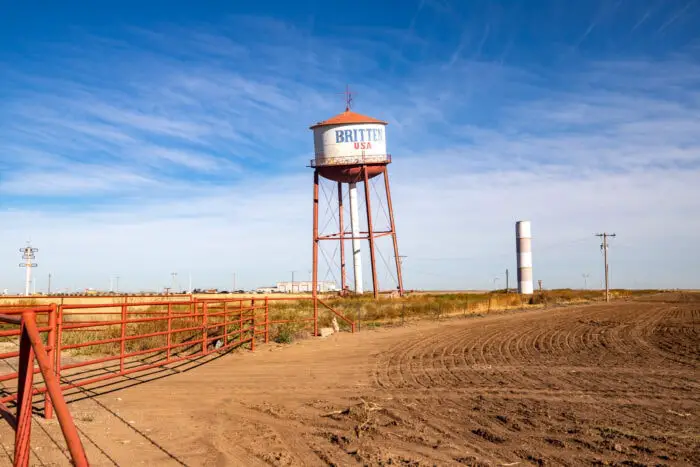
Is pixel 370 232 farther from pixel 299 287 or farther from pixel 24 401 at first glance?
pixel 299 287

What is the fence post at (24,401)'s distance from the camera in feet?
13.8

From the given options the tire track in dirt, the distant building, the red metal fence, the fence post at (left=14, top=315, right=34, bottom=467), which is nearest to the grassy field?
the red metal fence

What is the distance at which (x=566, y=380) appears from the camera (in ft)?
40.8

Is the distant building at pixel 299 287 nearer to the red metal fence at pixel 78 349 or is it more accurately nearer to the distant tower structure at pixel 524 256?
the distant tower structure at pixel 524 256

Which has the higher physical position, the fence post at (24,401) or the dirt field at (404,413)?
the fence post at (24,401)

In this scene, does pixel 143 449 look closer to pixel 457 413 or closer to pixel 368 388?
pixel 457 413

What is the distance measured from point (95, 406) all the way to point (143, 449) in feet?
9.26

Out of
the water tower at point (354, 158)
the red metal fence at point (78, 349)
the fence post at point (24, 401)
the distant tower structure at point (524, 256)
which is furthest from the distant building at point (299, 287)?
the fence post at point (24, 401)

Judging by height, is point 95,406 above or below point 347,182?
below

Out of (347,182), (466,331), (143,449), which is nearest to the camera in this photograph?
(143,449)

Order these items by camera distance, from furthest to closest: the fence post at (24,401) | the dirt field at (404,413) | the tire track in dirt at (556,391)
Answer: the tire track in dirt at (556,391), the dirt field at (404,413), the fence post at (24,401)

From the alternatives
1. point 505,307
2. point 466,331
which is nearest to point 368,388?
point 466,331

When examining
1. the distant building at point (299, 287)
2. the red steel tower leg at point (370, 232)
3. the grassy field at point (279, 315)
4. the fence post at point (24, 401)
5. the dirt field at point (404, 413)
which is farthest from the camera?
the distant building at point (299, 287)

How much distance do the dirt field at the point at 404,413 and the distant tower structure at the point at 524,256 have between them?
203 feet
